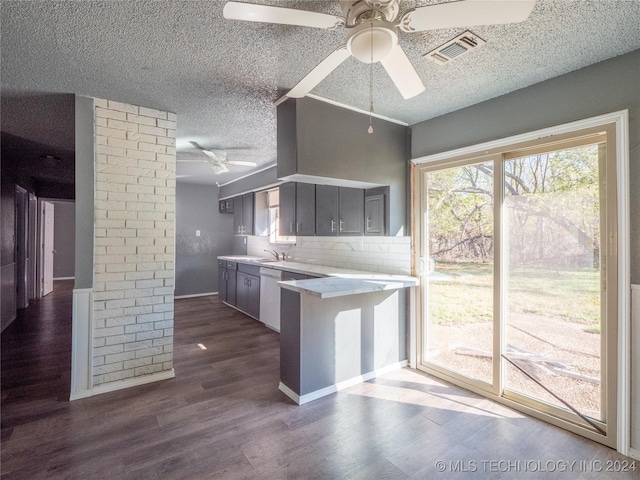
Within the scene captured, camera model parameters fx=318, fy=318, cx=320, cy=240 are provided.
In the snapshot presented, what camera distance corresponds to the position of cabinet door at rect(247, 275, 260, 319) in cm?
480

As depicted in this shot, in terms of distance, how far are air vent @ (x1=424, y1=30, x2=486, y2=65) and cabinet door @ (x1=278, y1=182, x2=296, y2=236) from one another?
6.72 feet

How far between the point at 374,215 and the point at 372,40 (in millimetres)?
Answer: 2096

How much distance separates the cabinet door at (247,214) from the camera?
19.1 ft

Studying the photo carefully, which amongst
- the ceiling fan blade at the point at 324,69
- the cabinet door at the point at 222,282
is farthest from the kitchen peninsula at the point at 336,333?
the cabinet door at the point at 222,282

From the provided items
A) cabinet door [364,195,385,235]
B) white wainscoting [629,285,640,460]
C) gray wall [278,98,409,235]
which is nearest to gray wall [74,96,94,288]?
gray wall [278,98,409,235]

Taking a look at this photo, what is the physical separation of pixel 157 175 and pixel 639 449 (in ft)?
13.1

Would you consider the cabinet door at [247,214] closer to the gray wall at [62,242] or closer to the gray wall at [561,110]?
the gray wall at [561,110]

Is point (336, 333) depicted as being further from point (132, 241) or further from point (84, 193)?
point (84, 193)

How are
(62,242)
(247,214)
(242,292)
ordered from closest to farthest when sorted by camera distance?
(242,292) → (247,214) → (62,242)

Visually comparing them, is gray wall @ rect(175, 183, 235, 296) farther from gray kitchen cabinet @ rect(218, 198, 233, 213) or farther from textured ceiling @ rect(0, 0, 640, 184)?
textured ceiling @ rect(0, 0, 640, 184)

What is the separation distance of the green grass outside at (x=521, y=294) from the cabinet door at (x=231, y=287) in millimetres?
3519

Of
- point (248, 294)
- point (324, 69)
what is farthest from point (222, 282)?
point (324, 69)

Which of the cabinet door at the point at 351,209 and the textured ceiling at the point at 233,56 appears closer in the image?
the textured ceiling at the point at 233,56

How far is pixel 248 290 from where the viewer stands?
5082 mm
